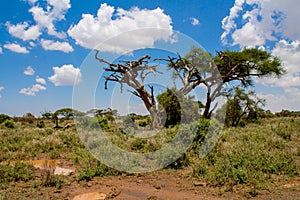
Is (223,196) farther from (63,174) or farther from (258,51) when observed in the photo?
(258,51)

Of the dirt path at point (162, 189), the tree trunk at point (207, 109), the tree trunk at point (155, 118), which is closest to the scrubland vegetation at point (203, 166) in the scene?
the dirt path at point (162, 189)

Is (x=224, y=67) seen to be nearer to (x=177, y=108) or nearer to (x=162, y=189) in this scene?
(x=177, y=108)

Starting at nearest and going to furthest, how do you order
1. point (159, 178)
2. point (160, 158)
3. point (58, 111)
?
point (159, 178) → point (160, 158) → point (58, 111)

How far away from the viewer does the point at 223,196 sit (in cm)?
488

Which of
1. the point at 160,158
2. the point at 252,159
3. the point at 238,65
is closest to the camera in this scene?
the point at 252,159

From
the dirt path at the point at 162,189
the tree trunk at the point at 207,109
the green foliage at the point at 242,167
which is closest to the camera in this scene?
the dirt path at the point at 162,189

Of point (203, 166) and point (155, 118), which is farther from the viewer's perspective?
point (155, 118)

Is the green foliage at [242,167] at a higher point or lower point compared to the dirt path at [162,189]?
higher

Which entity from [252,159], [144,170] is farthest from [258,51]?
[144,170]

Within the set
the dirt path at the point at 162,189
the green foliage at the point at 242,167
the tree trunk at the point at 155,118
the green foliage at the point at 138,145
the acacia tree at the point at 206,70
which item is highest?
the acacia tree at the point at 206,70

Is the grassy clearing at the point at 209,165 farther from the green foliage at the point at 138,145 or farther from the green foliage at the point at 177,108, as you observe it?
the green foliage at the point at 177,108

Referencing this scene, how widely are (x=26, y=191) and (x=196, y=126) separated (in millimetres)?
5724

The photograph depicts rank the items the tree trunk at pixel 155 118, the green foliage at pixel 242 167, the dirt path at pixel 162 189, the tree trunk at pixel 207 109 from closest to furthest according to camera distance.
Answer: the dirt path at pixel 162 189
the green foliage at pixel 242 167
the tree trunk at pixel 155 118
the tree trunk at pixel 207 109

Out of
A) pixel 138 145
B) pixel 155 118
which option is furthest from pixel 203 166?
pixel 155 118
